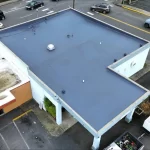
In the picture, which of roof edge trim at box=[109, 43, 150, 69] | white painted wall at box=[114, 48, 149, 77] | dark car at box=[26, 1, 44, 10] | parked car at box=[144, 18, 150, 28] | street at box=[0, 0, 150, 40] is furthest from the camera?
dark car at box=[26, 1, 44, 10]

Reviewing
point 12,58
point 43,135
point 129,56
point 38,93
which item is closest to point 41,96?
point 38,93

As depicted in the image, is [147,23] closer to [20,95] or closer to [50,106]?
[50,106]

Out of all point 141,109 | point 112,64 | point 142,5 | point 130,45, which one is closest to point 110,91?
point 112,64

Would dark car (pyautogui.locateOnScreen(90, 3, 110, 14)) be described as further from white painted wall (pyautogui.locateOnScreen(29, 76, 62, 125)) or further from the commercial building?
white painted wall (pyautogui.locateOnScreen(29, 76, 62, 125))

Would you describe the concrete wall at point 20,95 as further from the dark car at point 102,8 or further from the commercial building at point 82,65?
the dark car at point 102,8

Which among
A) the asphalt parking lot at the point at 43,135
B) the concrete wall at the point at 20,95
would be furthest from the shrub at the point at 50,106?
the concrete wall at the point at 20,95

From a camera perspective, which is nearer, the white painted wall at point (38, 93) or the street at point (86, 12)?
the white painted wall at point (38, 93)

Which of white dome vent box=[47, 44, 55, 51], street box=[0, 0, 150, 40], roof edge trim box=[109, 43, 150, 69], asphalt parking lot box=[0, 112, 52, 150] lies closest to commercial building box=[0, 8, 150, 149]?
roof edge trim box=[109, 43, 150, 69]
